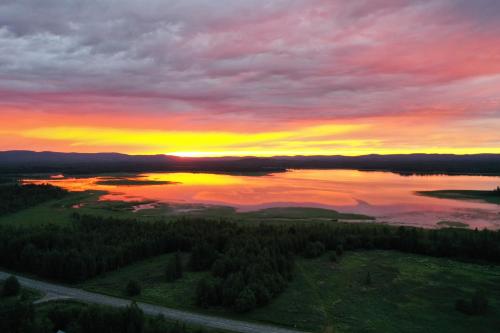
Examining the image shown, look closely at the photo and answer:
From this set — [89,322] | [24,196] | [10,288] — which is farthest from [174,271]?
[24,196]

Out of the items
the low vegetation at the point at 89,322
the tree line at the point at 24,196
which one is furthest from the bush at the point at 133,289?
the tree line at the point at 24,196

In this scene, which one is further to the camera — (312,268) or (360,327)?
(312,268)

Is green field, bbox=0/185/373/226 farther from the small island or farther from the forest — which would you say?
the small island

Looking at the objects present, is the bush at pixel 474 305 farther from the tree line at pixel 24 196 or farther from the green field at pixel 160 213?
the tree line at pixel 24 196

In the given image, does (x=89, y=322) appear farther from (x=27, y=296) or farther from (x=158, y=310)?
(x=27, y=296)

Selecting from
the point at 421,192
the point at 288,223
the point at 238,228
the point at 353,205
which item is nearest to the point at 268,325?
the point at 238,228

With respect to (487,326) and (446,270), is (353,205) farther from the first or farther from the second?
(487,326)
